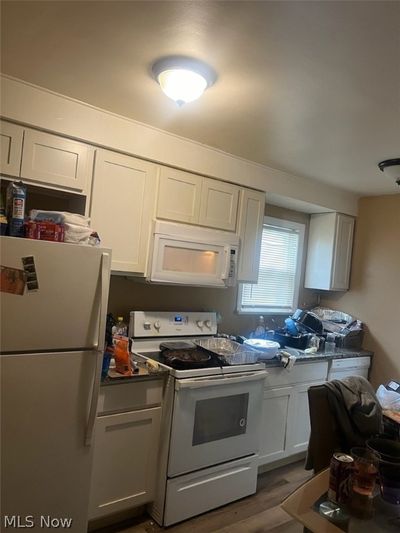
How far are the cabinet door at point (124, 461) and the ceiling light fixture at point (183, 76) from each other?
5.62 ft

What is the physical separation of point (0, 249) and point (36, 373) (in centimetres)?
56

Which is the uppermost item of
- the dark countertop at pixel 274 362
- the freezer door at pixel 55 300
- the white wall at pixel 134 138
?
the white wall at pixel 134 138

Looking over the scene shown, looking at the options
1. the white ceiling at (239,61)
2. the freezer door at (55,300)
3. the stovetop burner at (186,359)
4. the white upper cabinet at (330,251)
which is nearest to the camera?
the white ceiling at (239,61)

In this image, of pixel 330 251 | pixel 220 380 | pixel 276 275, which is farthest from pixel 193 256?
pixel 330 251

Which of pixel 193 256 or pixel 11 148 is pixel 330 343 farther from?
pixel 11 148

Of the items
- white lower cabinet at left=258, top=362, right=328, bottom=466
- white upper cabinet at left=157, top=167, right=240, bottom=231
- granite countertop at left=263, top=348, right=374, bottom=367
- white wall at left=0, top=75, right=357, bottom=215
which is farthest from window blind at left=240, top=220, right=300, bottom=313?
white upper cabinet at left=157, top=167, right=240, bottom=231

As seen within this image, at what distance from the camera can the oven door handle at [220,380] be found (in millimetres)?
2229

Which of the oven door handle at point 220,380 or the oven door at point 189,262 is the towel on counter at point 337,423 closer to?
the oven door handle at point 220,380

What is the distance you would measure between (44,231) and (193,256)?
3.74 feet

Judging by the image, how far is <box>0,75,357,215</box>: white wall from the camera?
79.4 inches

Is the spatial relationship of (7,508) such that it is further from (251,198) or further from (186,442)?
(251,198)

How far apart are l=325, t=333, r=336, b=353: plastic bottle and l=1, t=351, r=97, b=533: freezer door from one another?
239 cm

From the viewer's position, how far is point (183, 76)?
1.70 meters

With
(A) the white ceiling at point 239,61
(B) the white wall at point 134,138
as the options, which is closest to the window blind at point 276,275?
(B) the white wall at point 134,138
